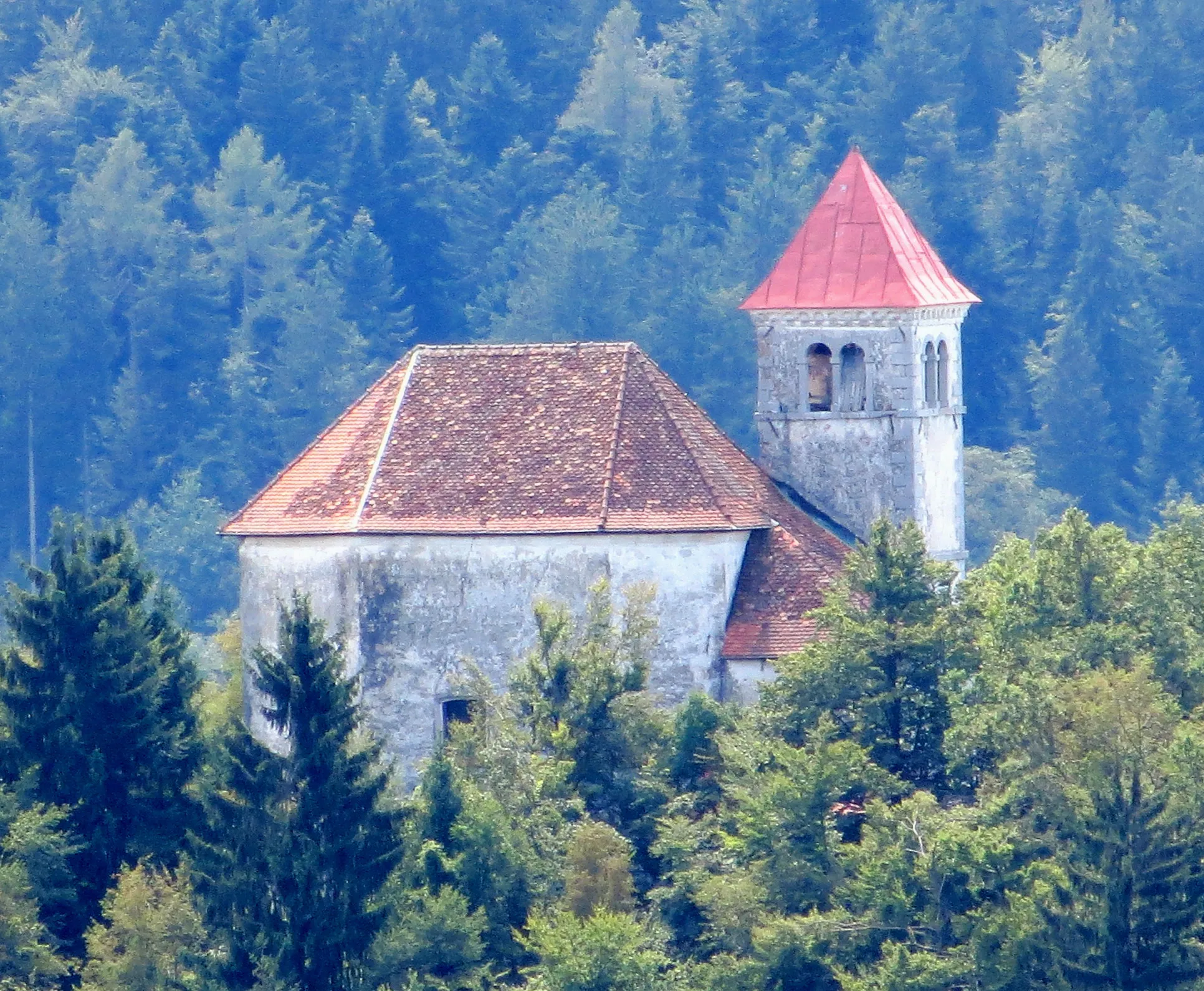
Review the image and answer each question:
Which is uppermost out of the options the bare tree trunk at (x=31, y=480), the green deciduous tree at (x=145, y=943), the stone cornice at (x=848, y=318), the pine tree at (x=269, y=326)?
Answer: the pine tree at (x=269, y=326)

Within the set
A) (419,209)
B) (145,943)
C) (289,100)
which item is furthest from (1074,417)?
(145,943)

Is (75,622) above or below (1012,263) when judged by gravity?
below

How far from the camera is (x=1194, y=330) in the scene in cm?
9569

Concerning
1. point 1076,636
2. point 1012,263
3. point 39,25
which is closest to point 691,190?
point 1012,263

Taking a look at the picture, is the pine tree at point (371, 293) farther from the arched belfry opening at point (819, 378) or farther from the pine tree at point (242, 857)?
the pine tree at point (242, 857)

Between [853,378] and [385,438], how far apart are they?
22.0ft

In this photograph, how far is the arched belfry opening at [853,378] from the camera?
188ft

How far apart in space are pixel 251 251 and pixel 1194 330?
21721 millimetres

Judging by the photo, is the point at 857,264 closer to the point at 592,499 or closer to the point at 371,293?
the point at 592,499

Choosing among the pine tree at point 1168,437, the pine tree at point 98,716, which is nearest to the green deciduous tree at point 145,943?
the pine tree at point 98,716

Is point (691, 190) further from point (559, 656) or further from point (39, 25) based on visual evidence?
point (559, 656)

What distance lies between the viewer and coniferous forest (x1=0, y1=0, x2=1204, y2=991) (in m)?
51.4

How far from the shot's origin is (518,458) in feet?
179

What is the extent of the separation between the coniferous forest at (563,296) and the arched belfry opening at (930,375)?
244 cm
